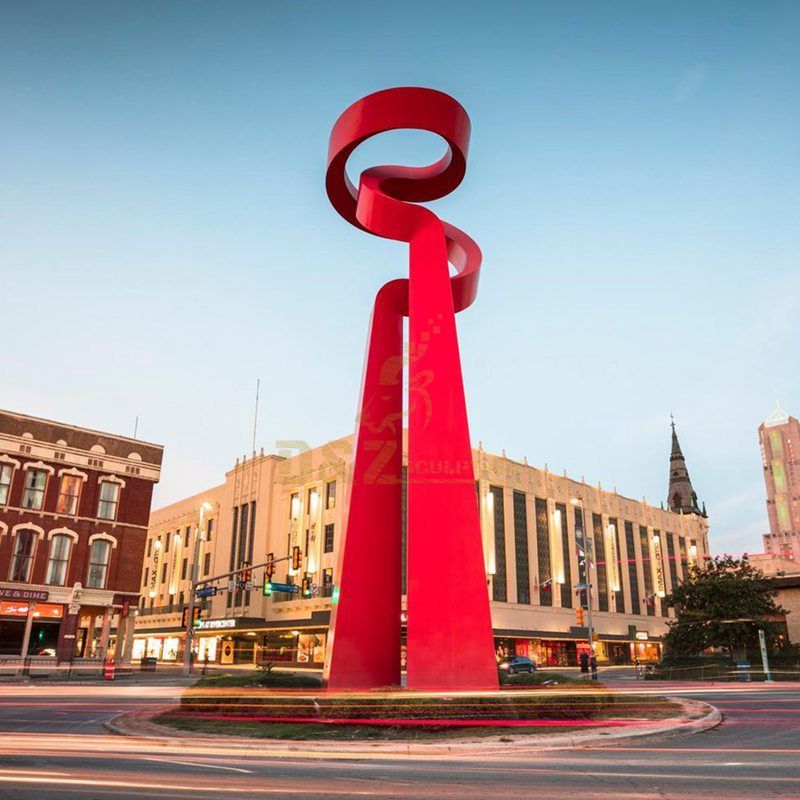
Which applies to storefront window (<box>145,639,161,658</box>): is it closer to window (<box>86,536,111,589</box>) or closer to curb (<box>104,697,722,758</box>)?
window (<box>86,536,111,589</box>)

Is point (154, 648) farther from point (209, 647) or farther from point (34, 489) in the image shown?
point (34, 489)

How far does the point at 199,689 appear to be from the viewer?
20188 millimetres

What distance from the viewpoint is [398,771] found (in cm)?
997

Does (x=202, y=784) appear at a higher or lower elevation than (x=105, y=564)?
lower

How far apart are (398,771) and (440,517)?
768 centimetres

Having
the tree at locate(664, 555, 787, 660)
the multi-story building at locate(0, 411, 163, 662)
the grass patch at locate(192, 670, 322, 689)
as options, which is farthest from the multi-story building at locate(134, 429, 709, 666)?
the grass patch at locate(192, 670, 322, 689)

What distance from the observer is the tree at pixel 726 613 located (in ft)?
130

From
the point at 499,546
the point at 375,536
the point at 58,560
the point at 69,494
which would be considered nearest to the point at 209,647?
the point at 58,560

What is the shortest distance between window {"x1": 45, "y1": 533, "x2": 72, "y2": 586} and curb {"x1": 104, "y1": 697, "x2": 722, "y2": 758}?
33.6m

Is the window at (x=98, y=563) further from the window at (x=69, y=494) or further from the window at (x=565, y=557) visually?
the window at (x=565, y=557)

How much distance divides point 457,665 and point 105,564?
3695 cm

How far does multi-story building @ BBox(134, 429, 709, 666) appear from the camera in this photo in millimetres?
60344

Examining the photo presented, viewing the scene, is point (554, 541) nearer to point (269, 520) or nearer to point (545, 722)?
point (269, 520)

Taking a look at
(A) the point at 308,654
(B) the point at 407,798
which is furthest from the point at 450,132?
(A) the point at 308,654
